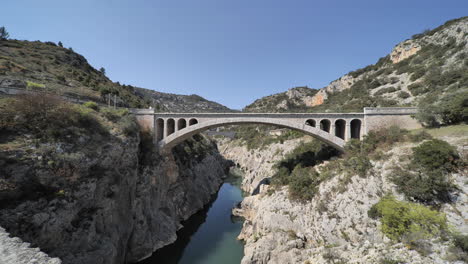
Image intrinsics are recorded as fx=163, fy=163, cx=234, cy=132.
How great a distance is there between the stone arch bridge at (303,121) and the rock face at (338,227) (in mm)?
3811

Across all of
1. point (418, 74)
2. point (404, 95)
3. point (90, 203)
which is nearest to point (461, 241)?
point (90, 203)

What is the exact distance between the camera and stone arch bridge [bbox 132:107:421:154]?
14.5 m

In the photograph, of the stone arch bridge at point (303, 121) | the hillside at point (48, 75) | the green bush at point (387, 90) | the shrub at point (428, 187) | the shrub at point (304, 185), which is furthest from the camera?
the green bush at point (387, 90)

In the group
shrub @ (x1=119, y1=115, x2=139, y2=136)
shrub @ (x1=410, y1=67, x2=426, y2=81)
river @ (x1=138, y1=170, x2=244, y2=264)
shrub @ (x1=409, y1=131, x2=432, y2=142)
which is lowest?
river @ (x1=138, y1=170, x2=244, y2=264)

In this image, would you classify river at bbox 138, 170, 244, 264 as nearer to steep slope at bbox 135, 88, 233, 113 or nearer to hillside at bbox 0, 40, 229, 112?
hillside at bbox 0, 40, 229, 112

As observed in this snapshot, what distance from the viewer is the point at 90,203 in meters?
8.75

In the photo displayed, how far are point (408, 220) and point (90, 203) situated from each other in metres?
16.4

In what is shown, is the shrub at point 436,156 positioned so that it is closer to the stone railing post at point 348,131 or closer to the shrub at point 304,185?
the stone railing post at point 348,131

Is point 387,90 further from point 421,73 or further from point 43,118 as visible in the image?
point 43,118

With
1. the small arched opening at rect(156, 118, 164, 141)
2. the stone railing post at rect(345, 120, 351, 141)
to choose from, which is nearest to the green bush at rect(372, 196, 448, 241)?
the stone railing post at rect(345, 120, 351, 141)

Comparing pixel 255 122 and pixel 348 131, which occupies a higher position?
pixel 255 122

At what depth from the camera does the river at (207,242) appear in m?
12.1

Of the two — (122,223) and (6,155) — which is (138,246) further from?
(6,155)

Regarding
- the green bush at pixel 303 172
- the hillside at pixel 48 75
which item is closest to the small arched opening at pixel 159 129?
the hillside at pixel 48 75
